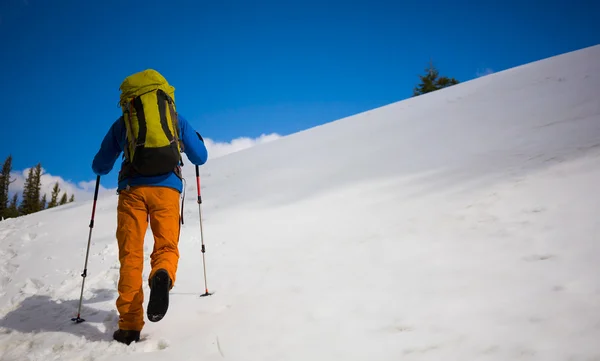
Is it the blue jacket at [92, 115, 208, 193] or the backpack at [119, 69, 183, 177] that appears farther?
the blue jacket at [92, 115, 208, 193]

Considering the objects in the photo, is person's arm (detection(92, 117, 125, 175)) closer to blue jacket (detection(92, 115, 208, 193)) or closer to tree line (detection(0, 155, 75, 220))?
blue jacket (detection(92, 115, 208, 193))

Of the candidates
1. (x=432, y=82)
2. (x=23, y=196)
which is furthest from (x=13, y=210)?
(x=432, y=82)

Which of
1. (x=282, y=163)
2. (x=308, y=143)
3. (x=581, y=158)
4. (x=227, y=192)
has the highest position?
(x=308, y=143)

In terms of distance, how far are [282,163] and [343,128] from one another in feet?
15.4

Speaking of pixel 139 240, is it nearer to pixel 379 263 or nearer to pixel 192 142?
pixel 192 142

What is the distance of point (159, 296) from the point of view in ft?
8.80

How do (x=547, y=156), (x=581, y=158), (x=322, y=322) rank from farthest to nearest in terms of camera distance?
(x=547, y=156) → (x=581, y=158) → (x=322, y=322)

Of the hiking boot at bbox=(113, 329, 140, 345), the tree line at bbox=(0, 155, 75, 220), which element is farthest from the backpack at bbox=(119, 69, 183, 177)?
the tree line at bbox=(0, 155, 75, 220)

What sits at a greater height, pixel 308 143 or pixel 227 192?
pixel 308 143

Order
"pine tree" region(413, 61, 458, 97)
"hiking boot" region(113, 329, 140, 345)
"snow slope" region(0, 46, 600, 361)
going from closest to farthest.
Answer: "snow slope" region(0, 46, 600, 361) → "hiking boot" region(113, 329, 140, 345) → "pine tree" region(413, 61, 458, 97)

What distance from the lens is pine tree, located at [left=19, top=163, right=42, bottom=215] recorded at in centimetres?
5188

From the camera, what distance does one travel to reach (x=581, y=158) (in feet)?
16.6

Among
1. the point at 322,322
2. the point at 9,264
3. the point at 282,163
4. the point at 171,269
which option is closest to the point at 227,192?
the point at 282,163

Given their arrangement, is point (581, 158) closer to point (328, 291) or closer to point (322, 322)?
point (328, 291)
